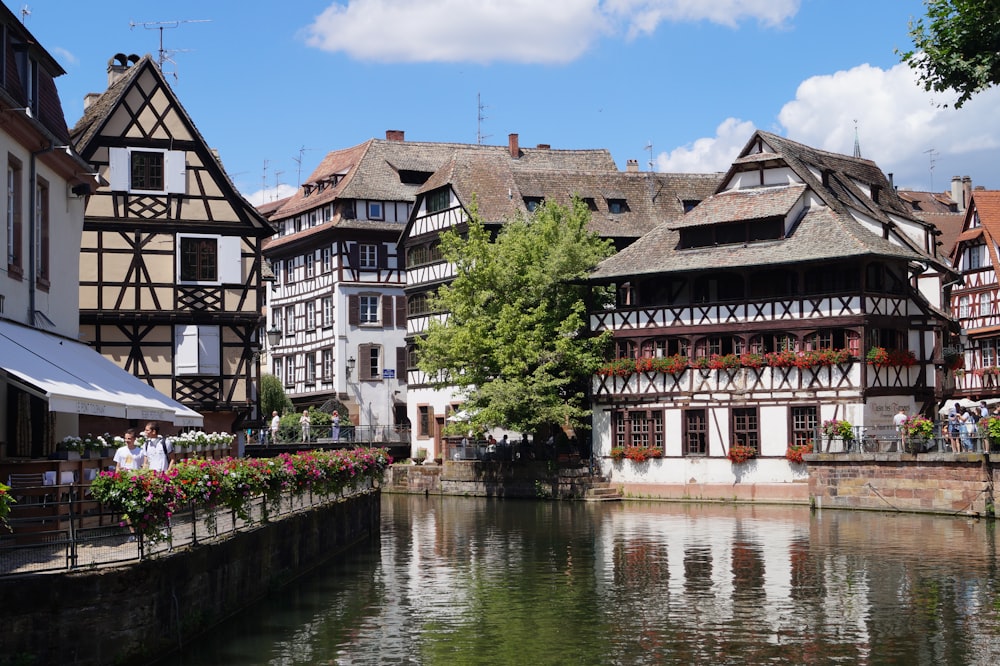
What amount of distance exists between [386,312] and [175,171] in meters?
29.5

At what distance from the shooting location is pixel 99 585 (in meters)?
16.6

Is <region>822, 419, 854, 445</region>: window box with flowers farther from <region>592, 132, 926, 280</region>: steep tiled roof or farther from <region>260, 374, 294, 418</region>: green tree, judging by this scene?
<region>260, 374, 294, 418</region>: green tree

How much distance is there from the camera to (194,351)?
47.3 m

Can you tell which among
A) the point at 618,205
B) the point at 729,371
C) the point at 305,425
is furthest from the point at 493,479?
the point at 618,205

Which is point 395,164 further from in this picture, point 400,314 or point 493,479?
point 493,479

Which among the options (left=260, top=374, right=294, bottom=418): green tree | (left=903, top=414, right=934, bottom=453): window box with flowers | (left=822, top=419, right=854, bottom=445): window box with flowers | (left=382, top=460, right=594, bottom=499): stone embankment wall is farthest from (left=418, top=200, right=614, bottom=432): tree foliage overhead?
(left=260, top=374, right=294, bottom=418): green tree

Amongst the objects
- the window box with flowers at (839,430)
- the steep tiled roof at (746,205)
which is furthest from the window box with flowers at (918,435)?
the steep tiled roof at (746,205)

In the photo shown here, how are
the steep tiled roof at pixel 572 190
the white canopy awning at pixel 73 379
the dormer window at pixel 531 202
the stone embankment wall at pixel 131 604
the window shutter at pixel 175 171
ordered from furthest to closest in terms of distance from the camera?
the dormer window at pixel 531 202, the steep tiled roof at pixel 572 190, the window shutter at pixel 175 171, the white canopy awning at pixel 73 379, the stone embankment wall at pixel 131 604

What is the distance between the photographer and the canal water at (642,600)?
19.8 metres

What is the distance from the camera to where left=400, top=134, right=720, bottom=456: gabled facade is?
6519 centimetres

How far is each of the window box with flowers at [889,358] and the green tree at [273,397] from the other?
3720cm

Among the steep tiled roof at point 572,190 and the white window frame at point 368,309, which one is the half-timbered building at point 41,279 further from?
the white window frame at point 368,309

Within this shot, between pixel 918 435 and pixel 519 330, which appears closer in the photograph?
pixel 918 435

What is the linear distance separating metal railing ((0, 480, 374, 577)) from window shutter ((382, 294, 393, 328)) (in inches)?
2134
